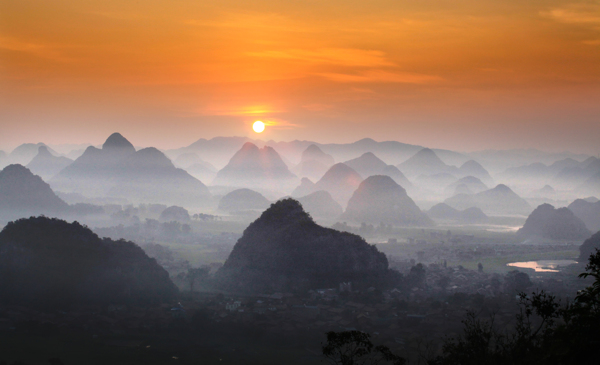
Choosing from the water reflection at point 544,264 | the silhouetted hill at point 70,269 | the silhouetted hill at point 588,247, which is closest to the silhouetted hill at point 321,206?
the water reflection at point 544,264

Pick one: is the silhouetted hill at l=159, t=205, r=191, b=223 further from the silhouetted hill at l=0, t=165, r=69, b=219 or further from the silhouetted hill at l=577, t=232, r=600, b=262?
the silhouetted hill at l=577, t=232, r=600, b=262

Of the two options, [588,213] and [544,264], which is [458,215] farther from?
[544,264]

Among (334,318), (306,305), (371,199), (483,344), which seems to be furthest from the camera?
(371,199)

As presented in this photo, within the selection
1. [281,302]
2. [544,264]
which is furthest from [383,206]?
[281,302]

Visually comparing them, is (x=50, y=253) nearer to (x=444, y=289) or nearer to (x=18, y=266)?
(x=18, y=266)

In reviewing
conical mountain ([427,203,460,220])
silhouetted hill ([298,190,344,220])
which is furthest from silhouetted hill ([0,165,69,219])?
conical mountain ([427,203,460,220])

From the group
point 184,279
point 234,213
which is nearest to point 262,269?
point 184,279
